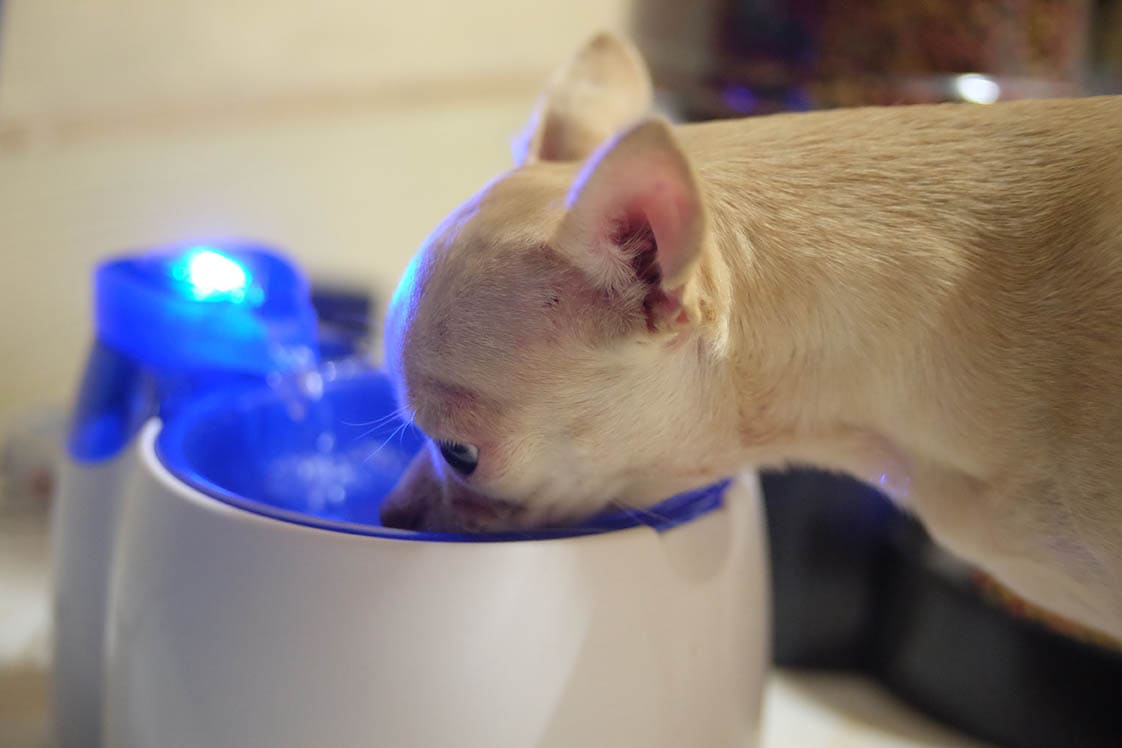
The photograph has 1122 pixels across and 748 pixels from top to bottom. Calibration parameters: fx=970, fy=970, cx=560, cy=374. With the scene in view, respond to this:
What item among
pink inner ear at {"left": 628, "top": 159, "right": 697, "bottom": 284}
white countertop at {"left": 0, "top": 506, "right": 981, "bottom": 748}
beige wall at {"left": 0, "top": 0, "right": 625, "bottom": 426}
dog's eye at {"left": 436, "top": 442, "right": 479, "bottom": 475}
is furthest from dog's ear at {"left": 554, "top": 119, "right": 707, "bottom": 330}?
beige wall at {"left": 0, "top": 0, "right": 625, "bottom": 426}

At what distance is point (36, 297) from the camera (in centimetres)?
133

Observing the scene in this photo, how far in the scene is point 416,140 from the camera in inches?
57.7

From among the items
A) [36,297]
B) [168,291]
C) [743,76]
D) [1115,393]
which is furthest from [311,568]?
[36,297]

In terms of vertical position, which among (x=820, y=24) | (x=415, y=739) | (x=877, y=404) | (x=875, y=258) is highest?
(x=820, y=24)

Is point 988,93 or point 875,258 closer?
point 875,258

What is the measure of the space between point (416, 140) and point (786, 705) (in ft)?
3.11

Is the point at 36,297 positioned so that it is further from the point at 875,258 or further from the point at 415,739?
the point at 875,258

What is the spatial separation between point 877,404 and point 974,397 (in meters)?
0.06

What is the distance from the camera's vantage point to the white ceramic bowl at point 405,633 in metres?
0.57

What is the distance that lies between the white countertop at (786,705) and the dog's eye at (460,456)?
16.3 inches

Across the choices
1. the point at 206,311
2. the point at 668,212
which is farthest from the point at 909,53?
the point at 206,311

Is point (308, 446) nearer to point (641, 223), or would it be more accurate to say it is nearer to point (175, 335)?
point (175, 335)

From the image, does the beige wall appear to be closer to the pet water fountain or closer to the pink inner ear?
the pet water fountain

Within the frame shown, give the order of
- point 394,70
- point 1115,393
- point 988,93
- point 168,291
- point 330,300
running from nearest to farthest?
point 1115,393 → point 168,291 → point 988,93 → point 330,300 → point 394,70
